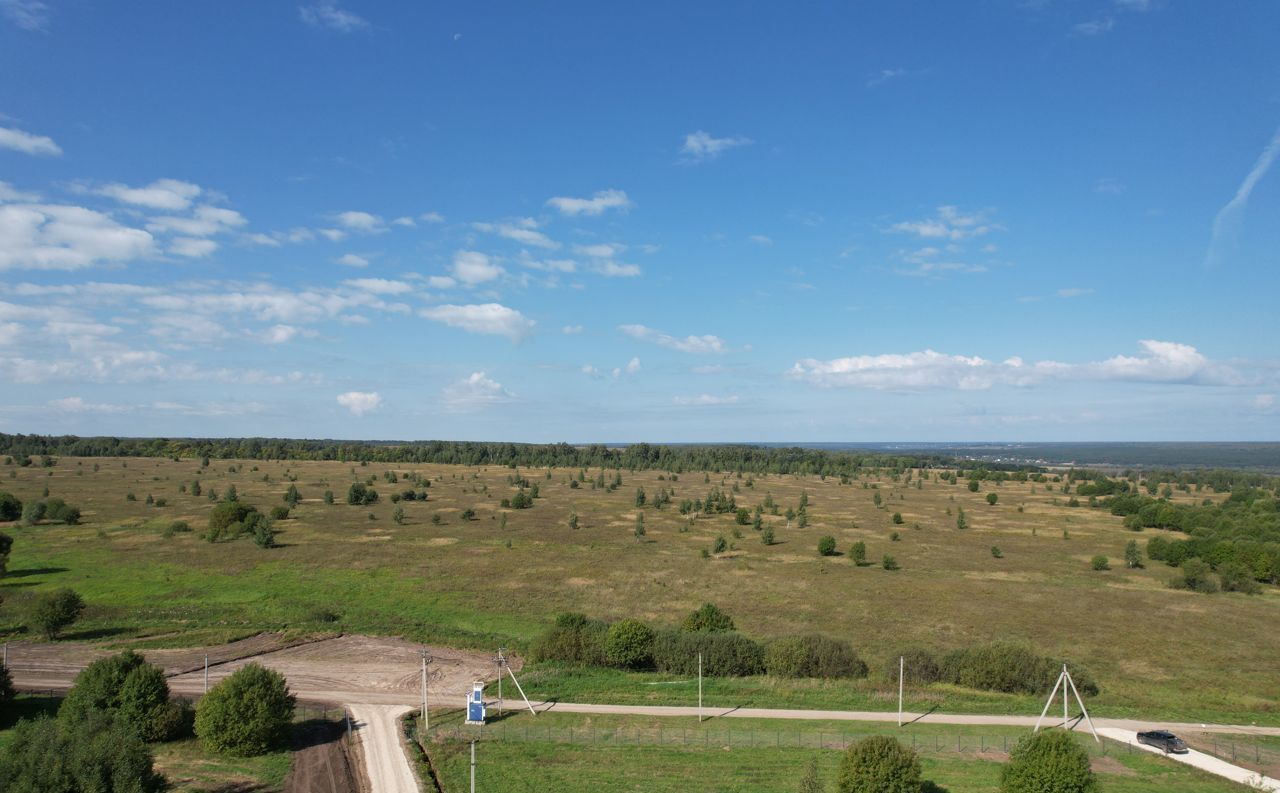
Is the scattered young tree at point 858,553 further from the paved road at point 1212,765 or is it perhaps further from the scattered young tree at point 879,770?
the scattered young tree at point 879,770

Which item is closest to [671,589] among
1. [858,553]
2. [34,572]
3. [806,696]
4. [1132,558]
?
[858,553]

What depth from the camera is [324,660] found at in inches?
1721

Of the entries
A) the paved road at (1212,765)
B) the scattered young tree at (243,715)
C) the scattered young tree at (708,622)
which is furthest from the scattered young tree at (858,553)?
the scattered young tree at (243,715)

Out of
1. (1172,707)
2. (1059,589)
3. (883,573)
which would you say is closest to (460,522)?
(883,573)

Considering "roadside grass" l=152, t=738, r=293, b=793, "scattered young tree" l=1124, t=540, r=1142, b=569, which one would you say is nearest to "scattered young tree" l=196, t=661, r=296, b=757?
"roadside grass" l=152, t=738, r=293, b=793

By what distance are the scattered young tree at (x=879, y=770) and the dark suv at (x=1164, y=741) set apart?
47.8ft

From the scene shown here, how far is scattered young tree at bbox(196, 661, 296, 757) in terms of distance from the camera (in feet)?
97.8

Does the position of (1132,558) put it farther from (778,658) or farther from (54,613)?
(54,613)

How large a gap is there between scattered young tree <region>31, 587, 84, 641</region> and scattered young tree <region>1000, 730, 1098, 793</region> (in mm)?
56092

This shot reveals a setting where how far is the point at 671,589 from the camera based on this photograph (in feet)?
212

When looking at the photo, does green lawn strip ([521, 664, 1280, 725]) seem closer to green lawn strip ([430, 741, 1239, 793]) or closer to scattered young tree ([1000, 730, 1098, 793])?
green lawn strip ([430, 741, 1239, 793])

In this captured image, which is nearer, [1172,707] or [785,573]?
[1172,707]

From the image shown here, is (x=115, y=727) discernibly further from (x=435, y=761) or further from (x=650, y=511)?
(x=650, y=511)

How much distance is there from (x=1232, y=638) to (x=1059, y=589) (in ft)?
53.0
